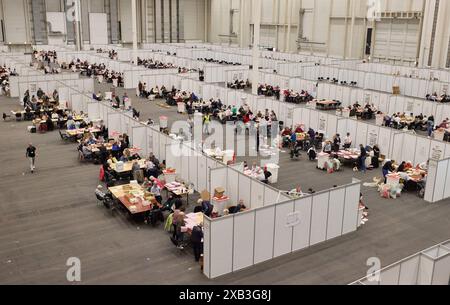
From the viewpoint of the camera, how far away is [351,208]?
546 inches

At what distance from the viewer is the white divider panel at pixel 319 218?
42.3ft

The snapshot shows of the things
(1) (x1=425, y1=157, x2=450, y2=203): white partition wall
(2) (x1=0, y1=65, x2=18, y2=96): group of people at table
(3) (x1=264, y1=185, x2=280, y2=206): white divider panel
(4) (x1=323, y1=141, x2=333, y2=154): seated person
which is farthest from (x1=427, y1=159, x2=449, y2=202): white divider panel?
(2) (x1=0, y1=65, x2=18, y2=96): group of people at table

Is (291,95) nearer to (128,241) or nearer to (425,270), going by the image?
(128,241)

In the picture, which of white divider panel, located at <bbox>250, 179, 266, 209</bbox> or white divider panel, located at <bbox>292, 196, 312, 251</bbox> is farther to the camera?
white divider panel, located at <bbox>250, 179, 266, 209</bbox>

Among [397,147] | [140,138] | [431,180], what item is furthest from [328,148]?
[140,138]

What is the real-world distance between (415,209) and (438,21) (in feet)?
89.8

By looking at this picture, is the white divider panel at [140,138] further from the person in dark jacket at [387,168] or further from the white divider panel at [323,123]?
the person in dark jacket at [387,168]

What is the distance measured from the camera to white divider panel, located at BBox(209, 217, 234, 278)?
36.4ft

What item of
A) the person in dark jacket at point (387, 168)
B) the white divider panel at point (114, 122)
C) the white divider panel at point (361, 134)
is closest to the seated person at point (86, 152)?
the white divider panel at point (114, 122)

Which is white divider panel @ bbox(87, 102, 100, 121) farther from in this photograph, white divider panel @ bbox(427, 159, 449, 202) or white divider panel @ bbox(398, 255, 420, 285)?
white divider panel @ bbox(398, 255, 420, 285)

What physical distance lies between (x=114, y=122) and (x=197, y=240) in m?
12.9

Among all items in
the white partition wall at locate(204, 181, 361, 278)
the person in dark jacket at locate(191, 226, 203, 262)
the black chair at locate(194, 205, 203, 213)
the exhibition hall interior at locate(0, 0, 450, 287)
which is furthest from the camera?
the black chair at locate(194, 205, 203, 213)
